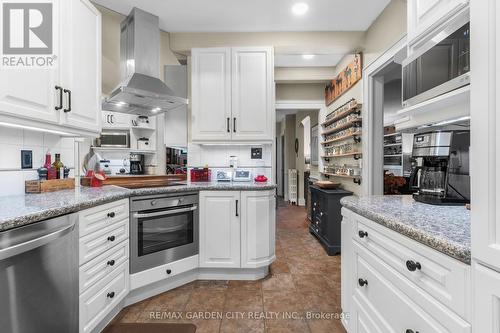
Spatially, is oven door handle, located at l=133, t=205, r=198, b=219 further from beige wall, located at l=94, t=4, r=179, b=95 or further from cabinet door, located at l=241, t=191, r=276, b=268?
beige wall, located at l=94, t=4, r=179, b=95

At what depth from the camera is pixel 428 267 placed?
0.88 metres

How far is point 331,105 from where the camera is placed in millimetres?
4434

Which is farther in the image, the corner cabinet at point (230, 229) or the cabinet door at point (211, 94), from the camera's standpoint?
the cabinet door at point (211, 94)

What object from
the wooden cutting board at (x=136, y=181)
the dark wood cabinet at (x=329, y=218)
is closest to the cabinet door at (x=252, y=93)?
the wooden cutting board at (x=136, y=181)

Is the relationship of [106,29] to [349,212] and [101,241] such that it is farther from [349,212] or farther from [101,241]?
[349,212]

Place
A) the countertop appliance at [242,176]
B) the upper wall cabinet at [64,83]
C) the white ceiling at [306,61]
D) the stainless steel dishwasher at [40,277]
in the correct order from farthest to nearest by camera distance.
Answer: the white ceiling at [306,61], the countertop appliance at [242,176], the upper wall cabinet at [64,83], the stainless steel dishwasher at [40,277]

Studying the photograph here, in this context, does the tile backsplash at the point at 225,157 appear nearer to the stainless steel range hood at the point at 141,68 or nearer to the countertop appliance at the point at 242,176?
the countertop appliance at the point at 242,176

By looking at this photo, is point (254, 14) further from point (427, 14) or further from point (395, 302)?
point (395, 302)

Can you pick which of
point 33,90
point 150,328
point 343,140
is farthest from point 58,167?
point 343,140

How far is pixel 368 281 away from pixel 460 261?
0.64 meters

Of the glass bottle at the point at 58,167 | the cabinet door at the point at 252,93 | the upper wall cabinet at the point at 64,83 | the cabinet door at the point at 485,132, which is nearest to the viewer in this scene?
the cabinet door at the point at 485,132

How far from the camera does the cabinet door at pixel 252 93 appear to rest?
Result: 294 centimetres

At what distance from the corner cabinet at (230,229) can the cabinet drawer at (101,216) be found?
0.74m

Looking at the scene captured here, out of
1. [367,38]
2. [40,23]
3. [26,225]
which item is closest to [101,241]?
[26,225]
